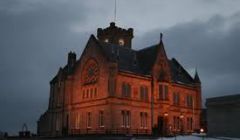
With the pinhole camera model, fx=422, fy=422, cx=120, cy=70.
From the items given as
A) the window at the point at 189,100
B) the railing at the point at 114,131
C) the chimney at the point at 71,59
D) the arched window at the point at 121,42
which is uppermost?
the arched window at the point at 121,42

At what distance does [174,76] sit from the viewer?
90.7 meters

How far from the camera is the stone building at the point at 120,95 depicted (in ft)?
244

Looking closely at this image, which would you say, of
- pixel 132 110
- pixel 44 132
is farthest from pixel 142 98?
pixel 44 132

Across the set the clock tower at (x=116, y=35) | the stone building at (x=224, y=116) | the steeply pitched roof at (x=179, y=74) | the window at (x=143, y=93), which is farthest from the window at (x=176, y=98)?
the clock tower at (x=116, y=35)

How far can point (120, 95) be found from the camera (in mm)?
74688

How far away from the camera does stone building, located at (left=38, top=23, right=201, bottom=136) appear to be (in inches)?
2933

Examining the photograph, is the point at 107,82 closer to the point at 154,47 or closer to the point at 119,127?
the point at 119,127

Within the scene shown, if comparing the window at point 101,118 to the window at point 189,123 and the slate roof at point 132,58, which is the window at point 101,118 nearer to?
the slate roof at point 132,58

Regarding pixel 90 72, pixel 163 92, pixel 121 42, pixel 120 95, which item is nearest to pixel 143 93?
pixel 163 92

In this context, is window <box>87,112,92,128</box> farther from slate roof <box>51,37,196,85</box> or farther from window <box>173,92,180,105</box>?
window <box>173,92,180,105</box>

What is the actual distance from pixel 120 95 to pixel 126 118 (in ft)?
14.0

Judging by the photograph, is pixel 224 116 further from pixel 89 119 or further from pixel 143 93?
pixel 89 119

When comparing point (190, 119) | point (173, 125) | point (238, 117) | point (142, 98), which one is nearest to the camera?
point (238, 117)

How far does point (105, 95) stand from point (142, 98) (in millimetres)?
8022
